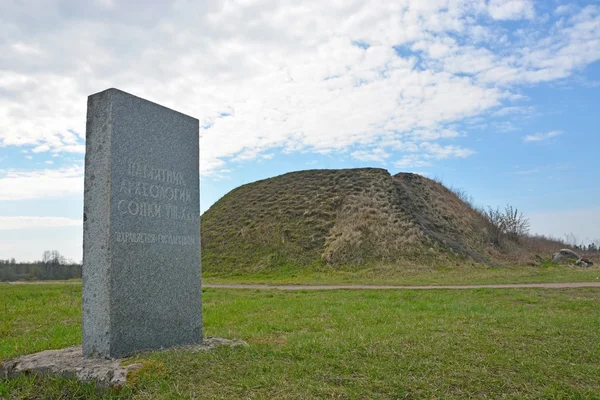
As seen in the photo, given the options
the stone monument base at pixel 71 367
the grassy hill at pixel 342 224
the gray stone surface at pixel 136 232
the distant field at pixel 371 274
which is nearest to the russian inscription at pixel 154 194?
the gray stone surface at pixel 136 232

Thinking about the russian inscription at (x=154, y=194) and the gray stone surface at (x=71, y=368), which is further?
the russian inscription at (x=154, y=194)

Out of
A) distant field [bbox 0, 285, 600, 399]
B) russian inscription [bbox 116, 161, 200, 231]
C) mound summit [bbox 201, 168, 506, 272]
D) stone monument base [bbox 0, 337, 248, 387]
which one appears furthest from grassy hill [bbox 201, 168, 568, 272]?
stone monument base [bbox 0, 337, 248, 387]

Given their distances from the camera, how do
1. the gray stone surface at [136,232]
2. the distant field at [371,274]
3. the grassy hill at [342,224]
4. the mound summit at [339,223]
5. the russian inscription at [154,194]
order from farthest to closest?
the mound summit at [339,223], the grassy hill at [342,224], the distant field at [371,274], the russian inscription at [154,194], the gray stone surface at [136,232]

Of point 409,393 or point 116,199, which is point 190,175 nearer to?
point 116,199

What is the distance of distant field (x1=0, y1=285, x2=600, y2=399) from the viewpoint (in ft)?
16.6

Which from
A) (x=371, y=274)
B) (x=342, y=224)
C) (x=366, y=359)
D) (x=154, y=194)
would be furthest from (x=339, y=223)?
(x=366, y=359)

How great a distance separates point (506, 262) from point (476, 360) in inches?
1271

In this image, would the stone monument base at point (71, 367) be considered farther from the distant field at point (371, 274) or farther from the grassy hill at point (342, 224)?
the grassy hill at point (342, 224)

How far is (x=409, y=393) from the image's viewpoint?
494 centimetres

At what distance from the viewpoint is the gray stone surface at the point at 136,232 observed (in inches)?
246

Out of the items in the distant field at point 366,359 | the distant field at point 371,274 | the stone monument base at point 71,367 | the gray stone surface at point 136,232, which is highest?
the gray stone surface at point 136,232

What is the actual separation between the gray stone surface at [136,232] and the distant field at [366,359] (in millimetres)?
661

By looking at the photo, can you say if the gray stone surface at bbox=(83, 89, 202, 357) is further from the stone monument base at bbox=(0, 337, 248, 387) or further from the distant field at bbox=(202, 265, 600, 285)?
the distant field at bbox=(202, 265, 600, 285)

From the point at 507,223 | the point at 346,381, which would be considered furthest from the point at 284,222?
the point at 346,381
